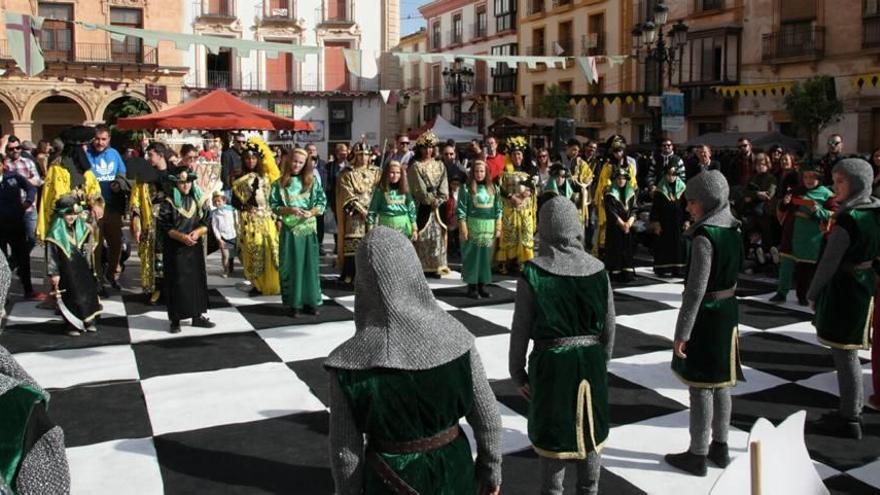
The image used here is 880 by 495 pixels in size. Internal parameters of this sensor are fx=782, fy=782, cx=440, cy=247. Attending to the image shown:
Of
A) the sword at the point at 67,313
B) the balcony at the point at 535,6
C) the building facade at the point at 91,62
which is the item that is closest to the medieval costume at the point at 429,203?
the sword at the point at 67,313

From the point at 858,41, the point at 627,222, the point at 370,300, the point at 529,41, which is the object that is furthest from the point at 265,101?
the point at 370,300

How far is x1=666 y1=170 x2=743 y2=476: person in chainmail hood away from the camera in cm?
379

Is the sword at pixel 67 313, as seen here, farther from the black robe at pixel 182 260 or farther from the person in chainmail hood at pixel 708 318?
the person in chainmail hood at pixel 708 318

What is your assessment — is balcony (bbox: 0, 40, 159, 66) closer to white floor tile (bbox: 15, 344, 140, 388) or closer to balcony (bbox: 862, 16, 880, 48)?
balcony (bbox: 862, 16, 880, 48)

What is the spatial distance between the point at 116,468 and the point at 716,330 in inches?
123

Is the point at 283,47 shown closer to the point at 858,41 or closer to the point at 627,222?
the point at 627,222

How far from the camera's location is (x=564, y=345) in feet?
10.3

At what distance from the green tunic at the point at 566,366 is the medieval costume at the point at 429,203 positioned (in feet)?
19.6

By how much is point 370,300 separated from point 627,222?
7.37 metres

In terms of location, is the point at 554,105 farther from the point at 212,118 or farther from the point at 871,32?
the point at 212,118

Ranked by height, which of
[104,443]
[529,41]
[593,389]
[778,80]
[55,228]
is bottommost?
[104,443]

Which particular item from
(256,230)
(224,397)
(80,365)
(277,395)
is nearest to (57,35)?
(256,230)

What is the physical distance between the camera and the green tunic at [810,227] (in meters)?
7.22

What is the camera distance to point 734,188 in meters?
10.6
